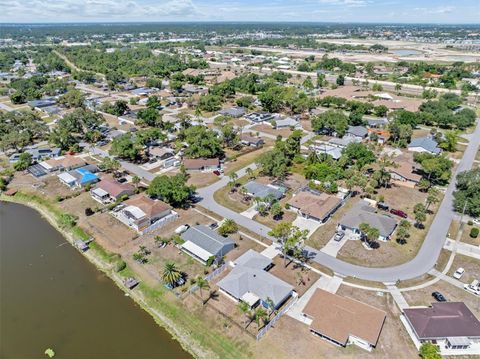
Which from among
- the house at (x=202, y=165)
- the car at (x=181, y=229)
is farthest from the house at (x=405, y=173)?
the car at (x=181, y=229)

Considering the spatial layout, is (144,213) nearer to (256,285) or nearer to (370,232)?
(256,285)

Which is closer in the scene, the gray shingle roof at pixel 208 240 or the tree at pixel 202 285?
the tree at pixel 202 285

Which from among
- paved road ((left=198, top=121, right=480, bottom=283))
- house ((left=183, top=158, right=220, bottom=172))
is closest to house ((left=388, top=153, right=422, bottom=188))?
paved road ((left=198, top=121, right=480, bottom=283))

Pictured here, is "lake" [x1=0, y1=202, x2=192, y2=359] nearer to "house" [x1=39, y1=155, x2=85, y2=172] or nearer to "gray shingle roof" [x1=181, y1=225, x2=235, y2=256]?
"gray shingle roof" [x1=181, y1=225, x2=235, y2=256]

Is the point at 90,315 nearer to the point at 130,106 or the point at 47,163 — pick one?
the point at 47,163

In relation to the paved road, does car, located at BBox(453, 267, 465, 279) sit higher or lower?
higher

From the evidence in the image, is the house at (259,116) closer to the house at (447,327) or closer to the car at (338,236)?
the car at (338,236)
